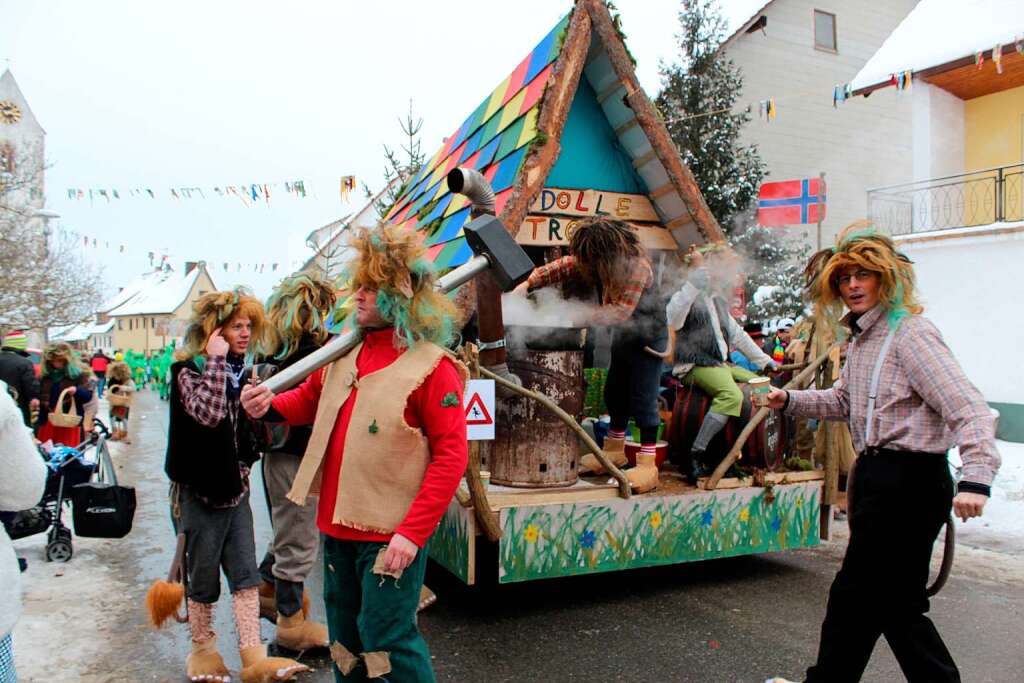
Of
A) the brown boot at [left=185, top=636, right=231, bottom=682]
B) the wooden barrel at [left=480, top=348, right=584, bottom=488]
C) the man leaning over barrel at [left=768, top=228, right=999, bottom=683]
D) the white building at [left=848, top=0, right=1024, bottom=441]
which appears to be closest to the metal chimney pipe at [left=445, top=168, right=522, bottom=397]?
the wooden barrel at [left=480, top=348, right=584, bottom=488]

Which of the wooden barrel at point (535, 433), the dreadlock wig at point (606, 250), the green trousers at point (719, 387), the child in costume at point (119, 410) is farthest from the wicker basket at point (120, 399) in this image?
the dreadlock wig at point (606, 250)

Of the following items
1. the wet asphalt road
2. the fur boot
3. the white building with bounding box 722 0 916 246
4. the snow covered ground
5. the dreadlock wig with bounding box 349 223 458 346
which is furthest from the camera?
the white building with bounding box 722 0 916 246

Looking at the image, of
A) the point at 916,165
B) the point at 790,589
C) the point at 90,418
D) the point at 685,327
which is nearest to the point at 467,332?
the point at 685,327

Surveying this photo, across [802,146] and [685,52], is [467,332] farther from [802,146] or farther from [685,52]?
[802,146]

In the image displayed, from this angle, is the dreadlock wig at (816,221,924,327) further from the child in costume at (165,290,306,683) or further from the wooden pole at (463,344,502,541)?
the child in costume at (165,290,306,683)

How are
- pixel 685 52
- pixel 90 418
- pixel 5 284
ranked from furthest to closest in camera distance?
pixel 5 284, pixel 685 52, pixel 90 418

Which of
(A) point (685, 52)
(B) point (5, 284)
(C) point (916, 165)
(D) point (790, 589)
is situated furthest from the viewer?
(B) point (5, 284)

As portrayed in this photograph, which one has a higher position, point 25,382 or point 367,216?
point 367,216

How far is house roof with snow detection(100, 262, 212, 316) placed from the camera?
57.8 metres

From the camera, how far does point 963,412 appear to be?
→ 2398 millimetres

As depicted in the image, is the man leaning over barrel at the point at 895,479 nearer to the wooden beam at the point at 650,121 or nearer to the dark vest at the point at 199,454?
the wooden beam at the point at 650,121

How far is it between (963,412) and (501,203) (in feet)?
8.15

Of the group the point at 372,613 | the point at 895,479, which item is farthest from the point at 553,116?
the point at 372,613

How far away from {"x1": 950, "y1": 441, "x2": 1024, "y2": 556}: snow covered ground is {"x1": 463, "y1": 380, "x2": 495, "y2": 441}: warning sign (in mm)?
3968
